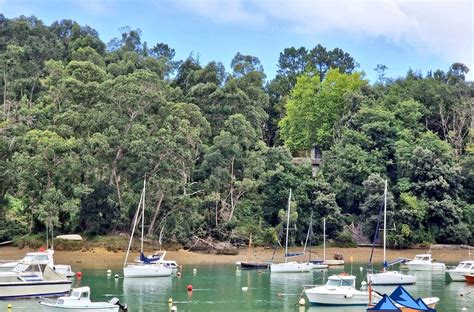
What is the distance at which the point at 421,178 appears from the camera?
314 feet

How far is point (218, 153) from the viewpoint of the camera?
90.2 m

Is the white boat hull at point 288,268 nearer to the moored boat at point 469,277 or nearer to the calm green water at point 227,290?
the calm green water at point 227,290

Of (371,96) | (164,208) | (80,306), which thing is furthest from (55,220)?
(371,96)

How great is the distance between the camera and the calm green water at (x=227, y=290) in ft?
158

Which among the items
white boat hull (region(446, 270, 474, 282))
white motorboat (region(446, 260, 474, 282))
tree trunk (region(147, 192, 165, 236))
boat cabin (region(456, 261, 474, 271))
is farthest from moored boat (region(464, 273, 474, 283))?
tree trunk (region(147, 192, 165, 236))

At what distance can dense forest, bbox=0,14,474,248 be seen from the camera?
81.9 metres

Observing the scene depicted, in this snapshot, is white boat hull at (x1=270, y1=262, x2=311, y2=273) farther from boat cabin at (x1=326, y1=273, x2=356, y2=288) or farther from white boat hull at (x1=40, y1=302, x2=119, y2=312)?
white boat hull at (x1=40, y1=302, x2=119, y2=312)

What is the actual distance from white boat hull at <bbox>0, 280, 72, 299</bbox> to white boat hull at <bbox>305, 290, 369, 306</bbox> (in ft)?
57.1

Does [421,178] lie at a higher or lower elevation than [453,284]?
higher

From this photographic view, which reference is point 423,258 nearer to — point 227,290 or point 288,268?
point 288,268

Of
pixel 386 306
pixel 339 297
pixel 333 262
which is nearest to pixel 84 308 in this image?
pixel 386 306

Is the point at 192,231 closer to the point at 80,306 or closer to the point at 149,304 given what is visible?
the point at 149,304

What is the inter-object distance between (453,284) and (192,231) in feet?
108

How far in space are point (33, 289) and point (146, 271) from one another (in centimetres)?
1781
